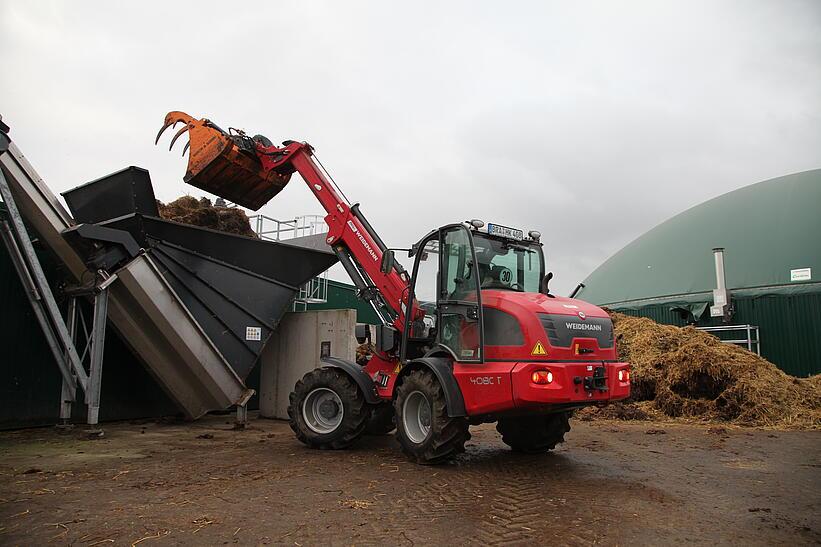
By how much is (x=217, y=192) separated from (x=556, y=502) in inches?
256

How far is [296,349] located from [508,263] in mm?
5812

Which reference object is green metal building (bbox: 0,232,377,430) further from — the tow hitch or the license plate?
the tow hitch

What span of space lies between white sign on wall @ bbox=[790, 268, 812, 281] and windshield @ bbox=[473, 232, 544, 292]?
15.1 metres

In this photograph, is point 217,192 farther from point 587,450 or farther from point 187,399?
point 587,450

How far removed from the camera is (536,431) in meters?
7.09

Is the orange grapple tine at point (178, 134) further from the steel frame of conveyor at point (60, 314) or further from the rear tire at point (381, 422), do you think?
the rear tire at point (381, 422)

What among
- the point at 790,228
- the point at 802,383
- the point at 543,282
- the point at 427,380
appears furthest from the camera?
the point at 790,228

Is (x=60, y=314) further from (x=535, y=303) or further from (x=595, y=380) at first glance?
(x=595, y=380)

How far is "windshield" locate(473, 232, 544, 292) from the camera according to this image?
260 inches

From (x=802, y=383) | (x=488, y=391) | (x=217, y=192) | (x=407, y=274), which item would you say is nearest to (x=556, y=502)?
(x=488, y=391)

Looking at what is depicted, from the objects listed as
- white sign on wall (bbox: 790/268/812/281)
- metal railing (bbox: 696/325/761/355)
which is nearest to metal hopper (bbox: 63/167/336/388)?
metal railing (bbox: 696/325/761/355)

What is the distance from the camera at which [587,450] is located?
24.8 feet

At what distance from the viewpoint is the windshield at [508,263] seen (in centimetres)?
659

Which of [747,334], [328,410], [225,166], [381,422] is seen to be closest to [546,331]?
[328,410]
